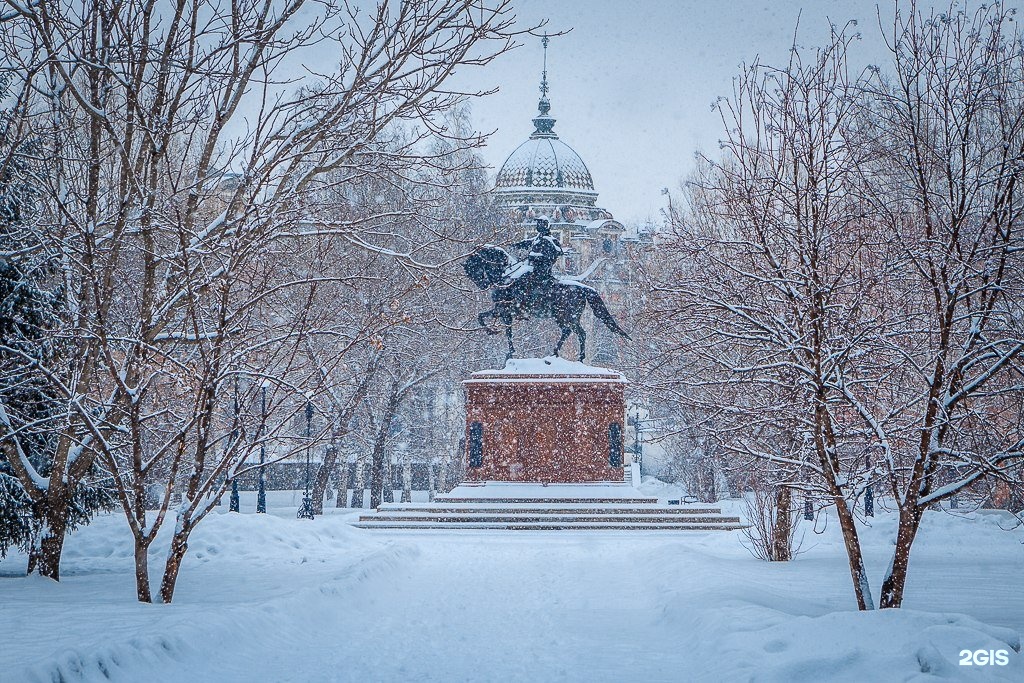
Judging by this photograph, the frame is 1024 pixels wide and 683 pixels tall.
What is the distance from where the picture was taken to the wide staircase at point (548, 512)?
21469 millimetres

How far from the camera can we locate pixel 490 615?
9.91m

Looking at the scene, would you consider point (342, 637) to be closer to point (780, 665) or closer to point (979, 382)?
point (780, 665)

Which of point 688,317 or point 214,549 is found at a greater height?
point 688,317

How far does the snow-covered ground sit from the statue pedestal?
5.64 m

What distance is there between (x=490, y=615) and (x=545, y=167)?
5099cm

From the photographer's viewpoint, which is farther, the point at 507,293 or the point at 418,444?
the point at 418,444

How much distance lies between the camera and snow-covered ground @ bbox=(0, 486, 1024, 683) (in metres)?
6.57

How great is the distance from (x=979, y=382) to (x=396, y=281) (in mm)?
21323

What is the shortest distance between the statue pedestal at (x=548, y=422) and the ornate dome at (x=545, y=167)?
34.8 meters

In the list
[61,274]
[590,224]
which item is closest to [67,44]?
[61,274]

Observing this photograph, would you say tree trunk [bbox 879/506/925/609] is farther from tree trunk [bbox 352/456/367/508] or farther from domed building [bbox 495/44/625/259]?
domed building [bbox 495/44/625/259]

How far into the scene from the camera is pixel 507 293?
24109 millimetres

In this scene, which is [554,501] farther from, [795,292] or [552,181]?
[552,181]

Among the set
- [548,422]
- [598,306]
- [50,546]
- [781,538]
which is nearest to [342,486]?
[548,422]
